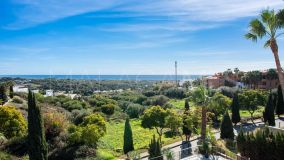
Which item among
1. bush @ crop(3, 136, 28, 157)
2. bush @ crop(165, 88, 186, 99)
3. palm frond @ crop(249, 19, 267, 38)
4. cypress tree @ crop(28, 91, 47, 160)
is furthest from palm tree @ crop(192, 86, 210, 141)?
bush @ crop(165, 88, 186, 99)

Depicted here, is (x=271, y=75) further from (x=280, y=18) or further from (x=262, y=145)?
(x=262, y=145)

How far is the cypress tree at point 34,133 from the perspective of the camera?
17.1 metres

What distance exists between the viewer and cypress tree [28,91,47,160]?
672 inches

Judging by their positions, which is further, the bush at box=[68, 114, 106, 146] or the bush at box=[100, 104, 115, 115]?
the bush at box=[100, 104, 115, 115]

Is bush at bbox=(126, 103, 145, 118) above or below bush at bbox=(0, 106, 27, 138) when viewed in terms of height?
below

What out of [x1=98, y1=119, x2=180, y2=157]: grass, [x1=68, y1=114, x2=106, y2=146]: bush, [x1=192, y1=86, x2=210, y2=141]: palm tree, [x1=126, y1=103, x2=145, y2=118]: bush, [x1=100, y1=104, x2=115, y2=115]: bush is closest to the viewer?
[x1=68, y1=114, x2=106, y2=146]: bush

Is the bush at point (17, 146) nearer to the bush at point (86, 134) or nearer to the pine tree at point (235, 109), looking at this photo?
the bush at point (86, 134)

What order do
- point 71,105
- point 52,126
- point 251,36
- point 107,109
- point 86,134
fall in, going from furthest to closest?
point 107,109, point 71,105, point 52,126, point 86,134, point 251,36

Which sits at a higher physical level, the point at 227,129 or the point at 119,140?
the point at 227,129

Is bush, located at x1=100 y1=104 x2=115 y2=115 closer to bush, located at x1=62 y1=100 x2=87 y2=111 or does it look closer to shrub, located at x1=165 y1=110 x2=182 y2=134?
bush, located at x1=62 y1=100 x2=87 y2=111

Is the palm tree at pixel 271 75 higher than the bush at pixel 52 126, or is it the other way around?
the palm tree at pixel 271 75

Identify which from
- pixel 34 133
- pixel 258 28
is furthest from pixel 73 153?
pixel 258 28

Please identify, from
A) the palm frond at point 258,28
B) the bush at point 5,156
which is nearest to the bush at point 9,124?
the bush at point 5,156

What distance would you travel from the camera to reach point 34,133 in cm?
1723
